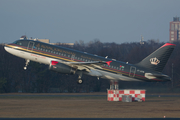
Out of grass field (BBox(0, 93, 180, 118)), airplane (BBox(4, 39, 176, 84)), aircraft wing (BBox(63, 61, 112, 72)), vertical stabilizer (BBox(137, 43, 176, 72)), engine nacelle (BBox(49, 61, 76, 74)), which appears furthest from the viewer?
vertical stabilizer (BBox(137, 43, 176, 72))

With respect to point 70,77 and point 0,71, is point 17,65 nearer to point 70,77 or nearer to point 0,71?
point 0,71

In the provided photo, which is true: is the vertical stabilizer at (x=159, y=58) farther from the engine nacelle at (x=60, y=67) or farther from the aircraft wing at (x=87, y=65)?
the engine nacelle at (x=60, y=67)

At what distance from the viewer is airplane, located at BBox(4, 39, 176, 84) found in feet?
135

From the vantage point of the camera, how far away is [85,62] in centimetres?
4194


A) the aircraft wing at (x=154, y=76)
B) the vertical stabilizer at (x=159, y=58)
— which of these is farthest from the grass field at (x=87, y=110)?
the vertical stabilizer at (x=159, y=58)

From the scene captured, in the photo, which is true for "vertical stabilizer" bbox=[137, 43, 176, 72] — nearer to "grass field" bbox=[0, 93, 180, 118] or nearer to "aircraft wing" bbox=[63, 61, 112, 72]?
"aircraft wing" bbox=[63, 61, 112, 72]

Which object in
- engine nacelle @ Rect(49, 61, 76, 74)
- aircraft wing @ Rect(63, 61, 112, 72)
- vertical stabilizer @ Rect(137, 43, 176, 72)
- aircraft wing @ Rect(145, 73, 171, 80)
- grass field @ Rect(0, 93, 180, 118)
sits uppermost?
vertical stabilizer @ Rect(137, 43, 176, 72)

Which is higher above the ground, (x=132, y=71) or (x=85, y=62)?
(x=85, y=62)

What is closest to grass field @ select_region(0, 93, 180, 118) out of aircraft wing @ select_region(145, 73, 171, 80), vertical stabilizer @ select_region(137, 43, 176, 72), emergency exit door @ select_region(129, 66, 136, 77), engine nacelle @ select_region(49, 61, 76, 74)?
engine nacelle @ select_region(49, 61, 76, 74)

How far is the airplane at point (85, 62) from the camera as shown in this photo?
41.1 meters

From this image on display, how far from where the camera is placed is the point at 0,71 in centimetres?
7331

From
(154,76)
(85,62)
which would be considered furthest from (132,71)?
(85,62)

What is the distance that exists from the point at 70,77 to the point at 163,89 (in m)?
28.2

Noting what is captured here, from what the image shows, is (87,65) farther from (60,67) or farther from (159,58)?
Result: (159,58)
